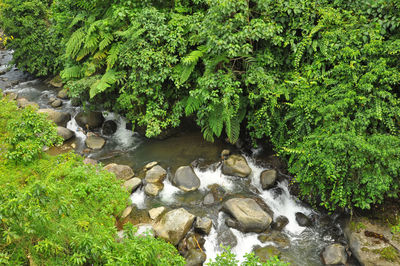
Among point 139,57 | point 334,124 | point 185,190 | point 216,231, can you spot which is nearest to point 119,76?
point 139,57

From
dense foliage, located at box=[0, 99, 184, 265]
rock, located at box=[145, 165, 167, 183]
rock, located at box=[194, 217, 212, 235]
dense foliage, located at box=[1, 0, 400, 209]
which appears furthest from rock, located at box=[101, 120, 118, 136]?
rock, located at box=[194, 217, 212, 235]

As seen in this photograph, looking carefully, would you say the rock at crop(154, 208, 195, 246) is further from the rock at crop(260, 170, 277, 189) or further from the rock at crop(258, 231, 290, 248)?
the rock at crop(260, 170, 277, 189)

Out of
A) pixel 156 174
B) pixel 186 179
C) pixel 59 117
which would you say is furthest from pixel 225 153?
pixel 59 117

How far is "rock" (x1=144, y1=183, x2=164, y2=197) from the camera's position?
677cm

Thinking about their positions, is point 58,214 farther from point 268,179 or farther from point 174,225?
point 268,179

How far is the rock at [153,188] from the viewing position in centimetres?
677

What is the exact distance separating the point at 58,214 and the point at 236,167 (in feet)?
15.3

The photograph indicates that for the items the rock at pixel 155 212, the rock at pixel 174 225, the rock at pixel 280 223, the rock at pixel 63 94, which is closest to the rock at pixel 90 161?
the rock at pixel 155 212

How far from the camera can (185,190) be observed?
695cm

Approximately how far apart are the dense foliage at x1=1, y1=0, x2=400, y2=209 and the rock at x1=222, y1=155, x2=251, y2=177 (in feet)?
2.58

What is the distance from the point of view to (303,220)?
6.12 metres

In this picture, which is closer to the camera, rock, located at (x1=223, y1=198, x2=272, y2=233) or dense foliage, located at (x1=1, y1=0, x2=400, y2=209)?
dense foliage, located at (x1=1, y1=0, x2=400, y2=209)

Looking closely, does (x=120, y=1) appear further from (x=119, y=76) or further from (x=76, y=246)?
(x=76, y=246)

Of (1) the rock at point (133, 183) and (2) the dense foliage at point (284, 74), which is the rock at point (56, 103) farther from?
(1) the rock at point (133, 183)
